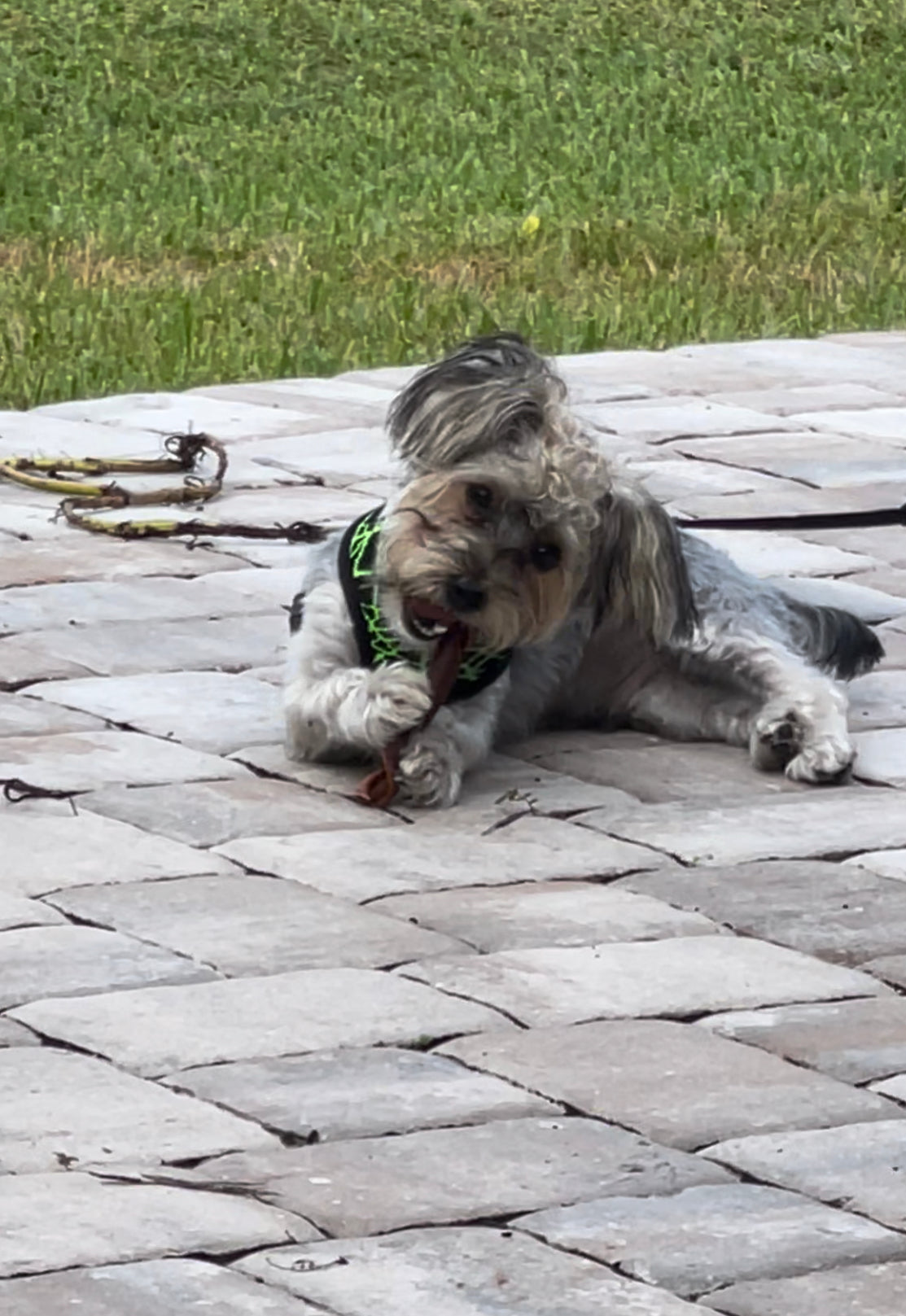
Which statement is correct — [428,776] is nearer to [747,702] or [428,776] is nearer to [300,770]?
[300,770]

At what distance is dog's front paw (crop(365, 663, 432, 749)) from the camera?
228 inches

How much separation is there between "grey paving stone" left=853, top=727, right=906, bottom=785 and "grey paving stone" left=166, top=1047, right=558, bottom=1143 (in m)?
1.98

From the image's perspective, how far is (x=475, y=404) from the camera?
568 cm

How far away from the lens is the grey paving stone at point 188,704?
6.20 meters

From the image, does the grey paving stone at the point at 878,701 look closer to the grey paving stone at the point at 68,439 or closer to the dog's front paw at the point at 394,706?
the dog's front paw at the point at 394,706

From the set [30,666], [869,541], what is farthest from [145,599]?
[869,541]

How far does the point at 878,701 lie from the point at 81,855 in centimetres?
213

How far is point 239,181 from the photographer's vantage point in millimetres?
15727

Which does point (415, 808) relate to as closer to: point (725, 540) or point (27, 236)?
point (725, 540)

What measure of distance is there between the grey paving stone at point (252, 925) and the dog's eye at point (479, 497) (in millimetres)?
891

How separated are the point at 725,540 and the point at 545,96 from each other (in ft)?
37.2

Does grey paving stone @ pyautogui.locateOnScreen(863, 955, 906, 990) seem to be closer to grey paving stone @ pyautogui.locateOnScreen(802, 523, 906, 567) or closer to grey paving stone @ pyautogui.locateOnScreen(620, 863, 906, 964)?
grey paving stone @ pyautogui.locateOnScreen(620, 863, 906, 964)

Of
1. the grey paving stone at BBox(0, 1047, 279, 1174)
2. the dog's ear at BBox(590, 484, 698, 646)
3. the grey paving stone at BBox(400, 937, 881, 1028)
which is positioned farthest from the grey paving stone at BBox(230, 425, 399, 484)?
the grey paving stone at BBox(0, 1047, 279, 1174)

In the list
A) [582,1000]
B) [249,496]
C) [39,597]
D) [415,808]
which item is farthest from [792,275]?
[582,1000]
